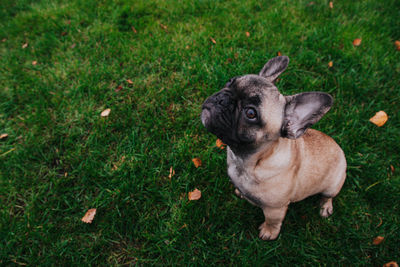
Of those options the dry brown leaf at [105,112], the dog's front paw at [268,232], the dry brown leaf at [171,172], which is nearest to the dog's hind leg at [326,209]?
the dog's front paw at [268,232]

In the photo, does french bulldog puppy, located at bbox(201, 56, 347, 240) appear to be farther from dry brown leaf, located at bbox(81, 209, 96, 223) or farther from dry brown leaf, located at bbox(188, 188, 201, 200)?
dry brown leaf, located at bbox(81, 209, 96, 223)

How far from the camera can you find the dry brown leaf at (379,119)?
2930 mm

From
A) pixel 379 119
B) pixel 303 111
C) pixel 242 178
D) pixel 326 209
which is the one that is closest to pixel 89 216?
pixel 242 178

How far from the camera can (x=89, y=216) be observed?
243cm

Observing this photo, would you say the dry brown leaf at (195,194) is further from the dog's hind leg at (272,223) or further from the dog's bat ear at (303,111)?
the dog's bat ear at (303,111)

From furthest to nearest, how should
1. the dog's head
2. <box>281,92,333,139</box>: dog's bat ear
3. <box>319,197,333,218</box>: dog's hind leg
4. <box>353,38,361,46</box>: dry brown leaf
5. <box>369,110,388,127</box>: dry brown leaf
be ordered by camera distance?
1. <box>353,38,361,46</box>: dry brown leaf
2. <box>369,110,388,127</box>: dry brown leaf
3. <box>319,197,333,218</box>: dog's hind leg
4. the dog's head
5. <box>281,92,333,139</box>: dog's bat ear

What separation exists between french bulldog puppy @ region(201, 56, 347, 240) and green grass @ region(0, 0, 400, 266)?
56cm

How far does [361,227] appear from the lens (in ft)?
7.94

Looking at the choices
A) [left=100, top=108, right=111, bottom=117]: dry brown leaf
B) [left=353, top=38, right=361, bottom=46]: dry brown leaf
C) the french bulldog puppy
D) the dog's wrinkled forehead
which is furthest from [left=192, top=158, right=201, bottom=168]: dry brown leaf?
[left=353, top=38, right=361, bottom=46]: dry brown leaf

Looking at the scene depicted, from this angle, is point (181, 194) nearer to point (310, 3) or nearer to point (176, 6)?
point (176, 6)

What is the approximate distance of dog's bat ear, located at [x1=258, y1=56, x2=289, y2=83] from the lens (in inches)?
76.5

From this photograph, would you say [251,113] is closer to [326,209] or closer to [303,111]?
[303,111]

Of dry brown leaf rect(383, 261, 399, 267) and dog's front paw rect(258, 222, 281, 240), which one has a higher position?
dog's front paw rect(258, 222, 281, 240)

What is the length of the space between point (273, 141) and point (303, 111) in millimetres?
300
